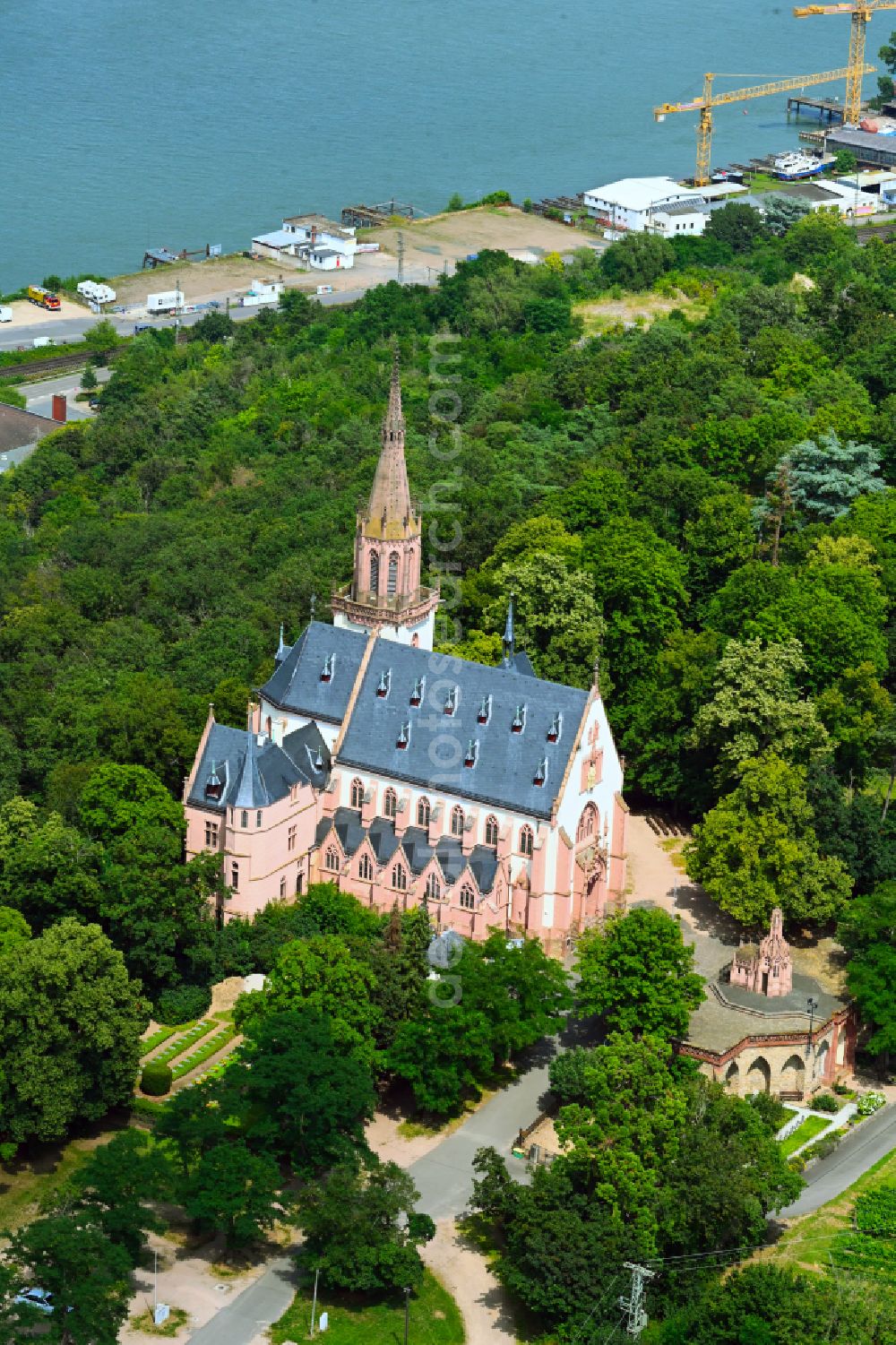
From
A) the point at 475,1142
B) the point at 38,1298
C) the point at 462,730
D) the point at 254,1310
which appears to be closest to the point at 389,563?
the point at 462,730

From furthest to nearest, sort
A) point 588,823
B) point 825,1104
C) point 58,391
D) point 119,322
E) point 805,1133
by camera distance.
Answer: point 119,322 < point 58,391 < point 588,823 < point 825,1104 < point 805,1133

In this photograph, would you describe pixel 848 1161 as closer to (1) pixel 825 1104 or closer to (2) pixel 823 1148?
(2) pixel 823 1148

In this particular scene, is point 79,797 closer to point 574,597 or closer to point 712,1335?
point 574,597

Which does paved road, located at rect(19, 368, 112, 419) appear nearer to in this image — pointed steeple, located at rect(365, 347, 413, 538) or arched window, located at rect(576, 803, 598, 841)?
pointed steeple, located at rect(365, 347, 413, 538)

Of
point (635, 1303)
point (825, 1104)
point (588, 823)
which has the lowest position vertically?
point (825, 1104)

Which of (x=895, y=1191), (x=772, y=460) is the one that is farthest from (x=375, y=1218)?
(x=772, y=460)

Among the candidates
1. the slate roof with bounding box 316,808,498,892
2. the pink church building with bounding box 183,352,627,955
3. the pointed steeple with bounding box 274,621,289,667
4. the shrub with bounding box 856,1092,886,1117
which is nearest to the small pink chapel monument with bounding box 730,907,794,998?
the shrub with bounding box 856,1092,886,1117

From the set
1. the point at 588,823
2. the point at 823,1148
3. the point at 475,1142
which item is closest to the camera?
the point at 823,1148
